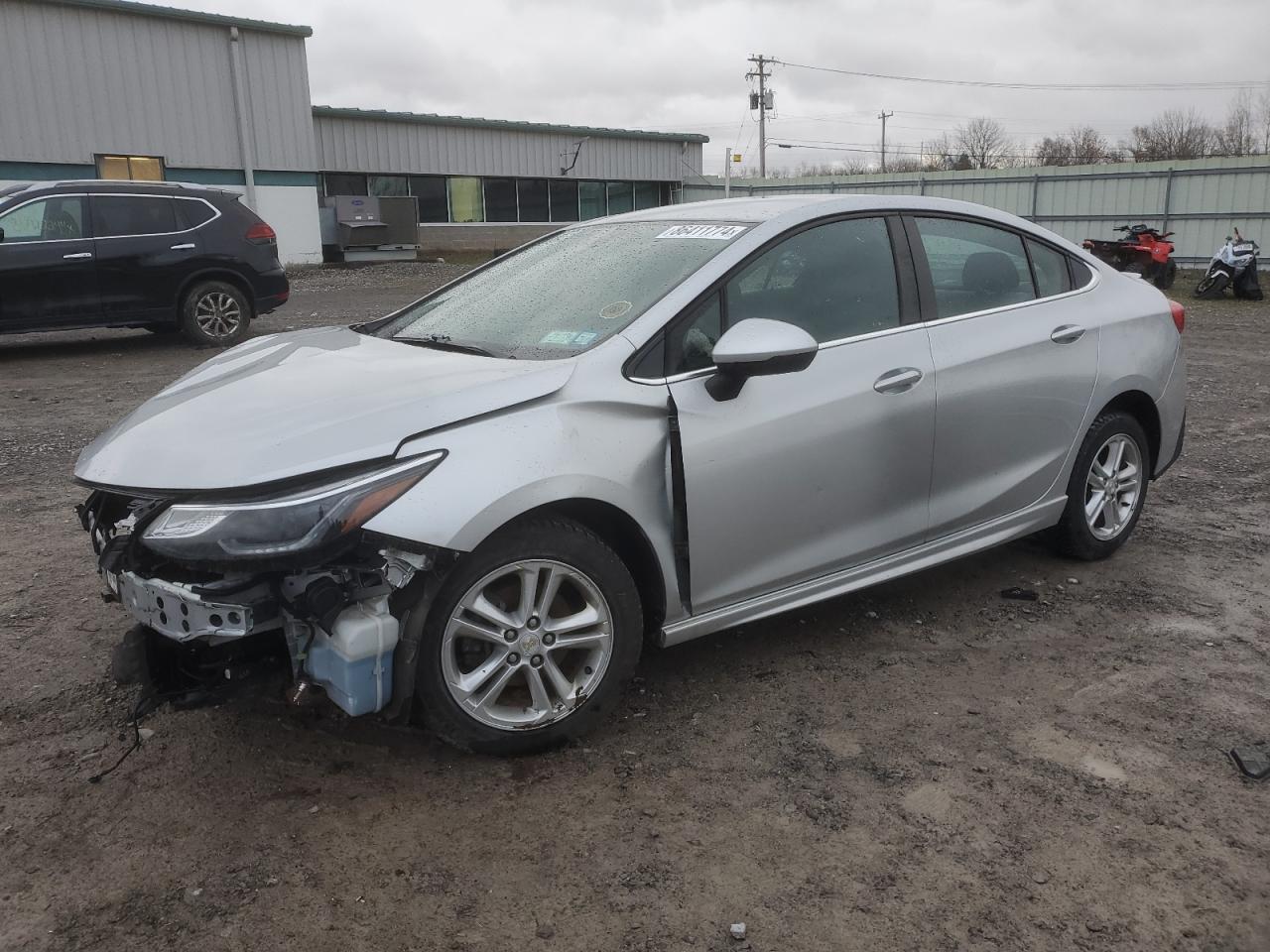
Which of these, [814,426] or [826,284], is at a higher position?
[826,284]

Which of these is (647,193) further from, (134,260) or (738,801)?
(738,801)

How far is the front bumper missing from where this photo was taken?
8.64 feet

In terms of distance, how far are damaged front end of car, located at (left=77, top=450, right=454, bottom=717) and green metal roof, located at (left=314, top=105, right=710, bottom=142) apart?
28.7m

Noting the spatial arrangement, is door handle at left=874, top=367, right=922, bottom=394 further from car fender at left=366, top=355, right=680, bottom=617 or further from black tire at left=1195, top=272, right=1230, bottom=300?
black tire at left=1195, top=272, right=1230, bottom=300

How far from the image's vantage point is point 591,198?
35.3 m

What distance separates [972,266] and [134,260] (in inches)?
370

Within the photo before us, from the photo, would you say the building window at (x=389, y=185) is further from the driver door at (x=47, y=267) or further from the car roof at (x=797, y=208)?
the car roof at (x=797, y=208)

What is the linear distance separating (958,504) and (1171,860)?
1.62m

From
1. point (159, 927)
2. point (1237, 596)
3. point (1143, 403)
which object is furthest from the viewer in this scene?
point (1143, 403)

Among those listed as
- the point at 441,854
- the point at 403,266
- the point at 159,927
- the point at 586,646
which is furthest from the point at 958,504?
the point at 403,266

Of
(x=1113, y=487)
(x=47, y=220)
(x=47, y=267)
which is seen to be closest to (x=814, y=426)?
(x=1113, y=487)

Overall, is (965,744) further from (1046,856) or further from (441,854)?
(441,854)

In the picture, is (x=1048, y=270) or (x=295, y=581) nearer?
(x=295, y=581)

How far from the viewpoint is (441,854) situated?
8.70 feet
